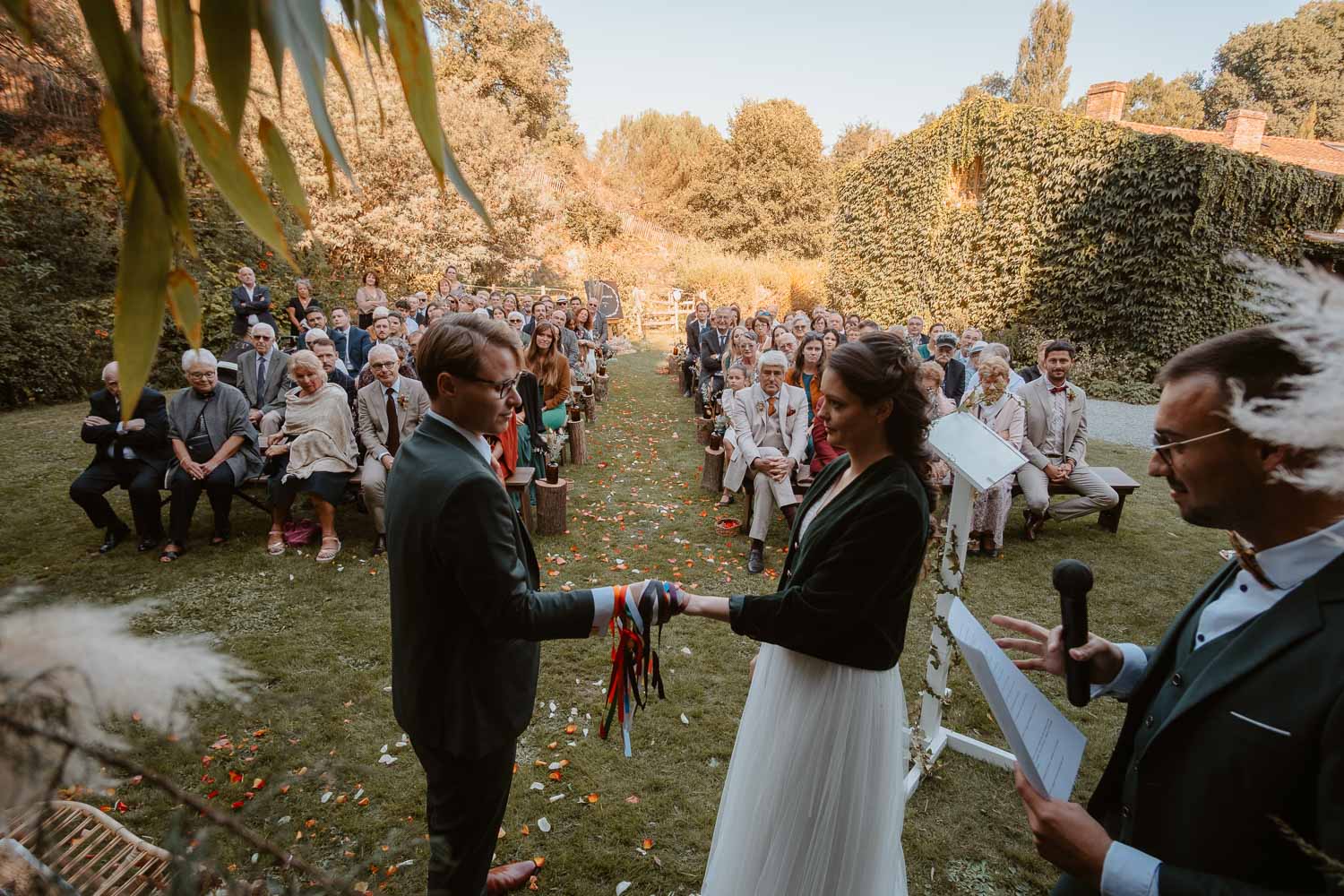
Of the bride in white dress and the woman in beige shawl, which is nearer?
the bride in white dress

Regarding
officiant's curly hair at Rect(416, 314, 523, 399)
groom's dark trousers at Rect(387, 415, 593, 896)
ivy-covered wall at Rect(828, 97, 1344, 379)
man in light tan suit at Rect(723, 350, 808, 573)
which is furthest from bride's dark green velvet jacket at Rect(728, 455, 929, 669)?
ivy-covered wall at Rect(828, 97, 1344, 379)

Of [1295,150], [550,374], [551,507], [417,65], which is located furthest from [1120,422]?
[1295,150]

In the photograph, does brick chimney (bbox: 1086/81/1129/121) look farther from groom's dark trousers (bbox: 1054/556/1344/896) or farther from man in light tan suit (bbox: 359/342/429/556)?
groom's dark trousers (bbox: 1054/556/1344/896)

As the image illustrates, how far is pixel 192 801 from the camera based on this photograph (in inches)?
31.9

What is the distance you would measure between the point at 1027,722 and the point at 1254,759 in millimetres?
412

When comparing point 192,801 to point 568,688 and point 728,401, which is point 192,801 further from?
point 728,401

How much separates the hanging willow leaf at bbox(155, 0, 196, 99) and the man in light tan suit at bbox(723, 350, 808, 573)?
582 centimetres

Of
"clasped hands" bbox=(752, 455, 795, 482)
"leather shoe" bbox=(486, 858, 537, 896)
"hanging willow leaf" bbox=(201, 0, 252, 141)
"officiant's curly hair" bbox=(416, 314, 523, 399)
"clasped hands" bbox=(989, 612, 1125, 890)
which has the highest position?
"hanging willow leaf" bbox=(201, 0, 252, 141)

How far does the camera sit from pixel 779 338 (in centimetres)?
950

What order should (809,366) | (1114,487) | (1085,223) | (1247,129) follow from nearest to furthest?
(1114,487) → (809,366) → (1085,223) → (1247,129)

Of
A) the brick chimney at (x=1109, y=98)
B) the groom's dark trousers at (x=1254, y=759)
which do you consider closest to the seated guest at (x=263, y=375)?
the groom's dark trousers at (x=1254, y=759)

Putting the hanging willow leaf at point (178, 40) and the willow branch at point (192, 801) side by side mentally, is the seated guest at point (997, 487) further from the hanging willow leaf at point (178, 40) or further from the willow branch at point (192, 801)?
the hanging willow leaf at point (178, 40)

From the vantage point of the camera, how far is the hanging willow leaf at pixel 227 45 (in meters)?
0.67

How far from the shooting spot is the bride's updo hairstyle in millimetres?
2271
